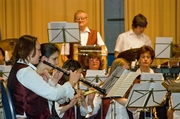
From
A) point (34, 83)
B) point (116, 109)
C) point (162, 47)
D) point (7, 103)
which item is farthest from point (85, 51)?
point (7, 103)

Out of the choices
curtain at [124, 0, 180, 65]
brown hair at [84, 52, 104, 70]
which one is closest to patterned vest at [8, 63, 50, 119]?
brown hair at [84, 52, 104, 70]

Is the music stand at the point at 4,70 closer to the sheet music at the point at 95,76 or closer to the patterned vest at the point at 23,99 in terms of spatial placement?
the sheet music at the point at 95,76

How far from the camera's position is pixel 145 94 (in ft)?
12.3

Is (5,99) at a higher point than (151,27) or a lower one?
lower

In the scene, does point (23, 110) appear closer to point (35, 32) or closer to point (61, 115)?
point (61, 115)

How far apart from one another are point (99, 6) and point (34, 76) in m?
4.43

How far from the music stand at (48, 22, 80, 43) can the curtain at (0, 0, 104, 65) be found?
2089mm

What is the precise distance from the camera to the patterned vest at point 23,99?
3180mm

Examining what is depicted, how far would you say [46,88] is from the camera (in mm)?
3182

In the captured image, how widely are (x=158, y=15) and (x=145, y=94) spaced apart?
3925mm

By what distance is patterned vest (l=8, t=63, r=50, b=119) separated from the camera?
125 inches

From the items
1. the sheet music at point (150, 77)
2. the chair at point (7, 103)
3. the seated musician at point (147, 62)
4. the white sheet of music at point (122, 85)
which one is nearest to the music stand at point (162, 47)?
the seated musician at point (147, 62)

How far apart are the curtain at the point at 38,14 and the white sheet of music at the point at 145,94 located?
3.72 metres

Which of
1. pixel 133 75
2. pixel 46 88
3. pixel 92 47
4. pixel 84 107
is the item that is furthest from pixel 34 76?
pixel 92 47
